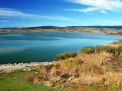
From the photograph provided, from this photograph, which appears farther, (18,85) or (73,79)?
(73,79)

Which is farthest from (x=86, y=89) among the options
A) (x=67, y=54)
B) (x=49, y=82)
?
(x=67, y=54)

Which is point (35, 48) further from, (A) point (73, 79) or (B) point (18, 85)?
(B) point (18, 85)

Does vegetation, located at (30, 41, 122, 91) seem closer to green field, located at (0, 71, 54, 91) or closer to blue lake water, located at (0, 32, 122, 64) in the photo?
green field, located at (0, 71, 54, 91)

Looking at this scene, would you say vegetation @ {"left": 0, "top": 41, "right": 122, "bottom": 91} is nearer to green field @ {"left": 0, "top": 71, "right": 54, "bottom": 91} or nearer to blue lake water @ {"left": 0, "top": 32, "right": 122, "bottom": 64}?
green field @ {"left": 0, "top": 71, "right": 54, "bottom": 91}

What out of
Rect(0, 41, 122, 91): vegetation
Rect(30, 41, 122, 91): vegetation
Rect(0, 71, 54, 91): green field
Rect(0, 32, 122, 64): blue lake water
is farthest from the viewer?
Rect(0, 32, 122, 64): blue lake water

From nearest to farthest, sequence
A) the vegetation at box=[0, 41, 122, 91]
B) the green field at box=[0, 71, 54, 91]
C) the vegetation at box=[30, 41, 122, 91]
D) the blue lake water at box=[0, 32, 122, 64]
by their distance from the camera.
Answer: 1. the green field at box=[0, 71, 54, 91]
2. the vegetation at box=[0, 41, 122, 91]
3. the vegetation at box=[30, 41, 122, 91]
4. the blue lake water at box=[0, 32, 122, 64]

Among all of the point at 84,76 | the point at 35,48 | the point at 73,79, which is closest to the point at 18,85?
the point at 73,79

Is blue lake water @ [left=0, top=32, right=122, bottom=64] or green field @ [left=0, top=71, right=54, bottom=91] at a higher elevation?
green field @ [left=0, top=71, right=54, bottom=91]

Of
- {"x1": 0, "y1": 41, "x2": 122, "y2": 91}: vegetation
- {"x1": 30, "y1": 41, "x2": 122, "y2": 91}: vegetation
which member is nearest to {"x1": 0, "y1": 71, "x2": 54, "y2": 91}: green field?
{"x1": 0, "y1": 41, "x2": 122, "y2": 91}: vegetation

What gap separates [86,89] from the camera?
15633 millimetres

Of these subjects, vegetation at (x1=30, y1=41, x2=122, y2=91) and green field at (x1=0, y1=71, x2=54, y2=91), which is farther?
vegetation at (x1=30, y1=41, x2=122, y2=91)

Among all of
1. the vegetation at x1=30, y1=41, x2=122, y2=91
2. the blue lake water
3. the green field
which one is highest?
the vegetation at x1=30, y1=41, x2=122, y2=91

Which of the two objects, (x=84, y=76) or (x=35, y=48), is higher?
(x=84, y=76)

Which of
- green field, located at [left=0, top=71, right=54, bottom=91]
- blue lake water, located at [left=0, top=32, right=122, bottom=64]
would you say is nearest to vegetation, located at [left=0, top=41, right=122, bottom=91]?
green field, located at [left=0, top=71, right=54, bottom=91]
